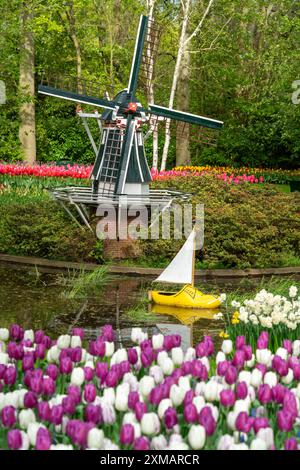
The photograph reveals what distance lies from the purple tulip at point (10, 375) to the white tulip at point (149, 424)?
1.30 metres

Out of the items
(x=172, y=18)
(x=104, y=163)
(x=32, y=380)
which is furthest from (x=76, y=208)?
(x=172, y=18)

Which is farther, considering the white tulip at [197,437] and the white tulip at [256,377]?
the white tulip at [256,377]

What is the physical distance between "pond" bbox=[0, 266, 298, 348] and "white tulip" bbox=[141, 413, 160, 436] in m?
5.08

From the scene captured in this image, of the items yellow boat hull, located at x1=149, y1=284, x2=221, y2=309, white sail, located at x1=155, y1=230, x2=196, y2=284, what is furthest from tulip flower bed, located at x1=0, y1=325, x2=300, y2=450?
yellow boat hull, located at x1=149, y1=284, x2=221, y2=309

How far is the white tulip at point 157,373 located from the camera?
20.2ft

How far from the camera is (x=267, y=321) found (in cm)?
796

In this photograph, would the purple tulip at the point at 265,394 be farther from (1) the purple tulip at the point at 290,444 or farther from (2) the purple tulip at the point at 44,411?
(2) the purple tulip at the point at 44,411

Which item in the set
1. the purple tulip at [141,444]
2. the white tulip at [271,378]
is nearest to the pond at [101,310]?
the white tulip at [271,378]

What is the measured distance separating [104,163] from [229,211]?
8.39 ft

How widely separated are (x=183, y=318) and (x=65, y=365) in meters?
6.09

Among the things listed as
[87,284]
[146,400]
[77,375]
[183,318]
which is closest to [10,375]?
[77,375]
